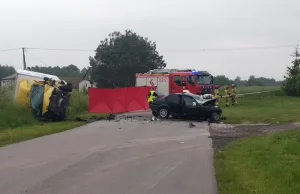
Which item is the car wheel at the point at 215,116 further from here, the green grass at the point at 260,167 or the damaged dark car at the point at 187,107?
the green grass at the point at 260,167

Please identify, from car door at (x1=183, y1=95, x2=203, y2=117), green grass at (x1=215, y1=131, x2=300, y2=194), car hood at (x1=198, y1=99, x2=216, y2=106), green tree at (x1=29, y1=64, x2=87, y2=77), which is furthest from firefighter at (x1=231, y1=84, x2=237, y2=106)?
green tree at (x1=29, y1=64, x2=87, y2=77)

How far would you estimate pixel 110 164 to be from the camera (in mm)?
10797

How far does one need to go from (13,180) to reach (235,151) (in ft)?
20.8

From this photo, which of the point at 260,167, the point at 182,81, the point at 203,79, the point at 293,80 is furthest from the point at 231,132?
the point at 293,80

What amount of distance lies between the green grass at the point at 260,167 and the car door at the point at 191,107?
928 centimetres

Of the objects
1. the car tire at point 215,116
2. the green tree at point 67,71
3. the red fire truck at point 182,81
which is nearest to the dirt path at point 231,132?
the car tire at point 215,116

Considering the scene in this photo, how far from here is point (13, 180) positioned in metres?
8.91

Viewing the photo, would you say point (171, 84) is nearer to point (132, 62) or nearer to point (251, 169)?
point (251, 169)

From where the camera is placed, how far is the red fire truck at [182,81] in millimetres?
36438

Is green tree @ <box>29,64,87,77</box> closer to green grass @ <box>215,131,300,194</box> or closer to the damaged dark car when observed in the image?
the damaged dark car

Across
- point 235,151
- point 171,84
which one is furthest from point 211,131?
point 171,84

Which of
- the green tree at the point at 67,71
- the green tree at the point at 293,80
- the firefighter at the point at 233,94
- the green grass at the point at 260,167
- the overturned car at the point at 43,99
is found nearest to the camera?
the green grass at the point at 260,167

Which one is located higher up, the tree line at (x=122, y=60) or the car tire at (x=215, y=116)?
the tree line at (x=122, y=60)

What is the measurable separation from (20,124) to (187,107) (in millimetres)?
8526
